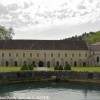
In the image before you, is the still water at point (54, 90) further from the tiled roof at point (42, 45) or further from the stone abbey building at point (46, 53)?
the tiled roof at point (42, 45)

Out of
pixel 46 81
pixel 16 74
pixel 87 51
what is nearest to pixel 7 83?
pixel 16 74

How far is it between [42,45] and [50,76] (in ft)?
77.7

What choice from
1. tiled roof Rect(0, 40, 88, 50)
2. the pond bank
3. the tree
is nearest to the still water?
the pond bank

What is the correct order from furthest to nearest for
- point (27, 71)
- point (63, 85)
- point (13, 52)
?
point (13, 52) < point (27, 71) < point (63, 85)

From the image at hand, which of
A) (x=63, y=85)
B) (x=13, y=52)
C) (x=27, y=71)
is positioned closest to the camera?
(x=63, y=85)

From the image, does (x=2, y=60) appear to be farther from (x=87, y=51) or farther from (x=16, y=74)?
(x=16, y=74)

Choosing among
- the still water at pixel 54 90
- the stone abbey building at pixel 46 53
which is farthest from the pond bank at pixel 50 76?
the stone abbey building at pixel 46 53

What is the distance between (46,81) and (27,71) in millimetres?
3359

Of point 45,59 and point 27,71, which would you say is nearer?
point 27,71

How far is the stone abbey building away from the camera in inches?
2800

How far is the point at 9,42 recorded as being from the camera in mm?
72438

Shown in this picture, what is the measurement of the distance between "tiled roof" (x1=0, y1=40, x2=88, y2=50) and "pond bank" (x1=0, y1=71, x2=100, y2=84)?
2266cm

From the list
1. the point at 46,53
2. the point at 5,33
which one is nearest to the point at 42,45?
the point at 46,53

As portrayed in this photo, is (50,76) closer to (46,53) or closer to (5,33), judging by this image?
(46,53)
